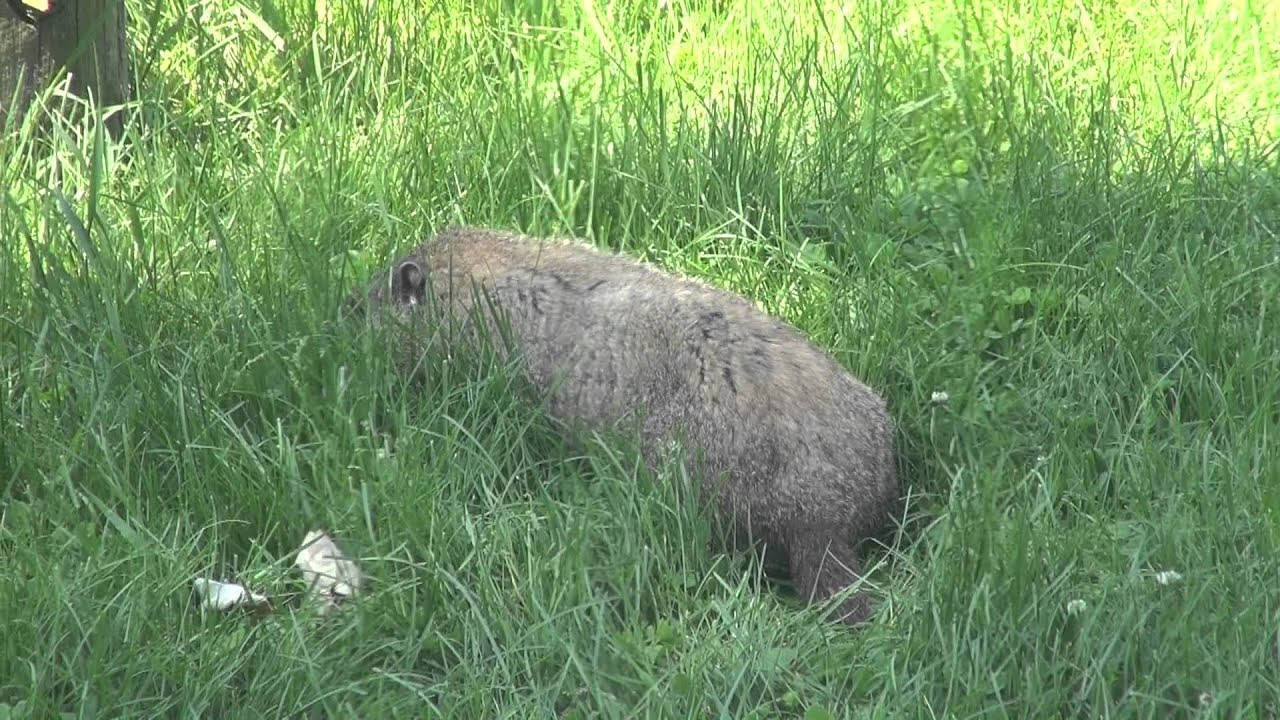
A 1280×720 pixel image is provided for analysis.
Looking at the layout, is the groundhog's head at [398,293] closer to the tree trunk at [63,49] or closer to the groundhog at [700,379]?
the groundhog at [700,379]

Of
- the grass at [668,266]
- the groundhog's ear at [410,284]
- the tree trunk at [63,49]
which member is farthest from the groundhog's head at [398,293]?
the tree trunk at [63,49]

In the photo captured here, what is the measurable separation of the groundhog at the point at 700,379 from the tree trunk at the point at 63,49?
138 centimetres

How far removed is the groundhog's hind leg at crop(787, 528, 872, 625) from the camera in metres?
4.27

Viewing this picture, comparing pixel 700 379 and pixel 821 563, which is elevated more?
pixel 700 379

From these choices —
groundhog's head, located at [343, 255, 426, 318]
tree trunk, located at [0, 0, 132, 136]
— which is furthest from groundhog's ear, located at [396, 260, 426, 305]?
Answer: tree trunk, located at [0, 0, 132, 136]

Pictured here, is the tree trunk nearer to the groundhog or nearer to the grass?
Result: the grass

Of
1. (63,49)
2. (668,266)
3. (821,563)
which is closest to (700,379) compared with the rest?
(821,563)

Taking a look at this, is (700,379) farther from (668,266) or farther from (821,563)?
(668,266)

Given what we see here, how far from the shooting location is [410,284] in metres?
5.05

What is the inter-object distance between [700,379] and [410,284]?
1048 mm

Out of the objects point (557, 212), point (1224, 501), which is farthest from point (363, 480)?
point (1224, 501)

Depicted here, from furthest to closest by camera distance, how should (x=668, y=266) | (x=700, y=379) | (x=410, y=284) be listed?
(x=668, y=266)
(x=410, y=284)
(x=700, y=379)

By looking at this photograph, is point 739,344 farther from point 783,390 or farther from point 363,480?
point 363,480

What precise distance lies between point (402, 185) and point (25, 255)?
1199mm
